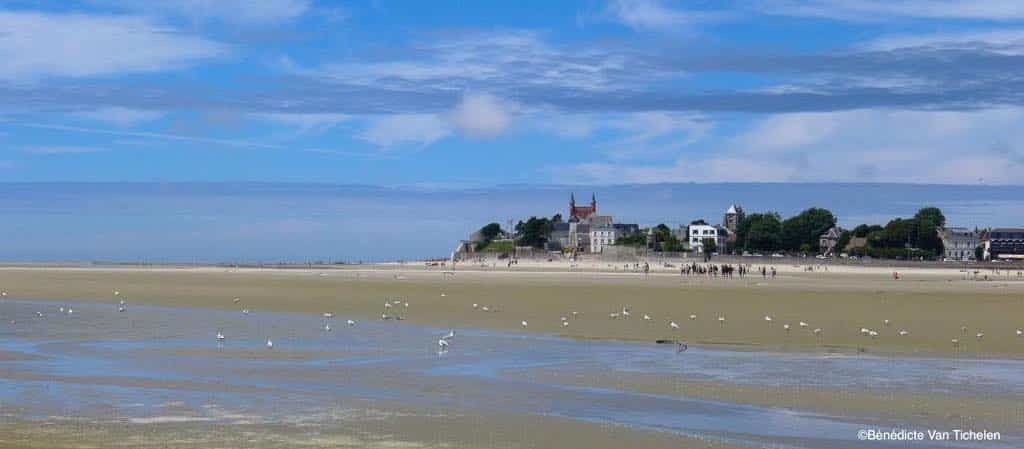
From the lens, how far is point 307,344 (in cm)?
2142

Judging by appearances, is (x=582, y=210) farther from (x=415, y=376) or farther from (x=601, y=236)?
(x=415, y=376)

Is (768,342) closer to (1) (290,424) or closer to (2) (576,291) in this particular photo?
(1) (290,424)

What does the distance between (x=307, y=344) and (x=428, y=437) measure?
9.92 m

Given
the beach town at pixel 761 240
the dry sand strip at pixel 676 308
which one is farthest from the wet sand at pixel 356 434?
the beach town at pixel 761 240

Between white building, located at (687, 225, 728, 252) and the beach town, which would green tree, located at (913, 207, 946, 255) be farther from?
white building, located at (687, 225, 728, 252)

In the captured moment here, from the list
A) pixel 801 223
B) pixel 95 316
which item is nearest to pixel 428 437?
pixel 95 316

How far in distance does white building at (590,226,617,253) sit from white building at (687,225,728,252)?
8.68 m

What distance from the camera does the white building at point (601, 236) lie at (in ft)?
454

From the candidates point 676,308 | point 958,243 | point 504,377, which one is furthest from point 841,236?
point 504,377

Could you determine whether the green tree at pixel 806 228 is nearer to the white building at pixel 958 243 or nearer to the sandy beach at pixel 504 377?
the white building at pixel 958 243

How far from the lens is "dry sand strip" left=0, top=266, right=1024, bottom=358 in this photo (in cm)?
2222

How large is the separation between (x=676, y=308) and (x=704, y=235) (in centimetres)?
11119

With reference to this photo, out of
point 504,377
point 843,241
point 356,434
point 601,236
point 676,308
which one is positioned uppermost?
point 601,236

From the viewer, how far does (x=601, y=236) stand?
140m
